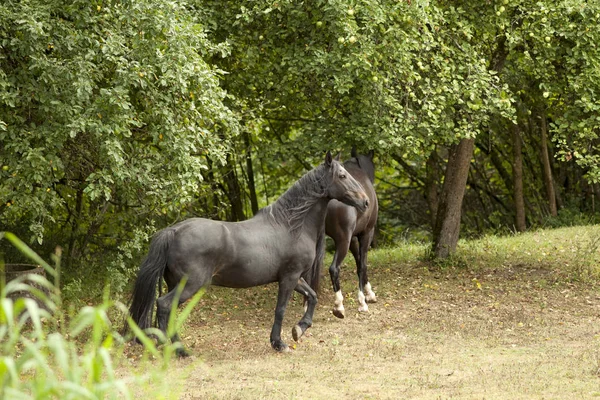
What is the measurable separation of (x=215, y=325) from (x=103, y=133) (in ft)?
10.3

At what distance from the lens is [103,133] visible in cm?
912

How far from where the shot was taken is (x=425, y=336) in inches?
394

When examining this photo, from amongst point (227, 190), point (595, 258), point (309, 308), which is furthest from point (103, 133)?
point (227, 190)

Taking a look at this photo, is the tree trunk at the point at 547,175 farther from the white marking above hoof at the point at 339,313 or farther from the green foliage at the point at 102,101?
the green foliage at the point at 102,101

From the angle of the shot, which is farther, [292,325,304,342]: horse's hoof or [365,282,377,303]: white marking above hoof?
[365,282,377,303]: white marking above hoof

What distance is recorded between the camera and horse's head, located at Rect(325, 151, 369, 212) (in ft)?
30.0

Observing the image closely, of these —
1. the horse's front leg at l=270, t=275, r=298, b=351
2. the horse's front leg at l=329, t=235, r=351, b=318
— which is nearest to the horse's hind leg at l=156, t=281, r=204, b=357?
the horse's front leg at l=270, t=275, r=298, b=351

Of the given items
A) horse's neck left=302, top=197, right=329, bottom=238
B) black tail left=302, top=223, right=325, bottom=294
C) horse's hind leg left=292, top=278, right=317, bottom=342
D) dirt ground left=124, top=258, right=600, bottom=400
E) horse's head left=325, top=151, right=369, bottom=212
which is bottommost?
dirt ground left=124, top=258, right=600, bottom=400

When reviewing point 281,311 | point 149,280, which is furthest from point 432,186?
point 149,280

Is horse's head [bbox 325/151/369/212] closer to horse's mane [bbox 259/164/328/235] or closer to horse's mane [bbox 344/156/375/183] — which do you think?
horse's mane [bbox 259/164/328/235]

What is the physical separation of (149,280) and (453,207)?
7691 mm

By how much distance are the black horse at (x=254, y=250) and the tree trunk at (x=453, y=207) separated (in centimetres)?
533

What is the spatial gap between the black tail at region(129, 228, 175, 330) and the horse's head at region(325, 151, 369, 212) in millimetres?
1939

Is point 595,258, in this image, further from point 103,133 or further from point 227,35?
point 103,133
